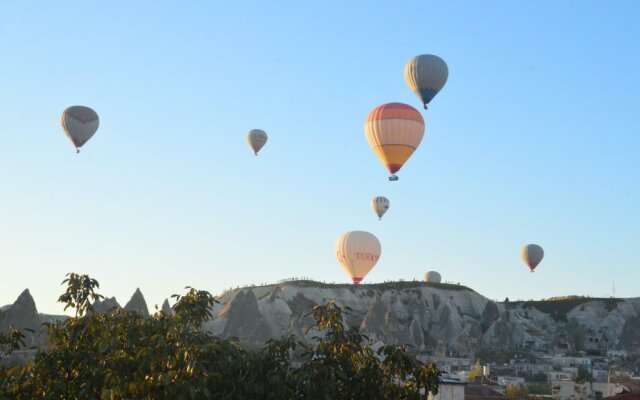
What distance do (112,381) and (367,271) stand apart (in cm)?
8798

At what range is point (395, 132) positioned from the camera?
6988 cm

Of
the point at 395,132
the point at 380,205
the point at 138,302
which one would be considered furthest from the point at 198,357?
the point at 138,302

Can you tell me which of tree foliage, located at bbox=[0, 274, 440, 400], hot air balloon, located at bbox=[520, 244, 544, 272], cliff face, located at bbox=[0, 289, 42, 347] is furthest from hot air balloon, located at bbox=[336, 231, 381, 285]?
tree foliage, located at bbox=[0, 274, 440, 400]

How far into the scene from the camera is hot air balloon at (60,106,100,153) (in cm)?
8194

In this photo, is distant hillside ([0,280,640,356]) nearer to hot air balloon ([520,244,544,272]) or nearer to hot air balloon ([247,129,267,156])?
hot air balloon ([520,244,544,272])

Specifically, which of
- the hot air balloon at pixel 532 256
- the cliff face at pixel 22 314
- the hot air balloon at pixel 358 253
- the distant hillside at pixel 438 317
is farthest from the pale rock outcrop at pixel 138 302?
the hot air balloon at pixel 532 256

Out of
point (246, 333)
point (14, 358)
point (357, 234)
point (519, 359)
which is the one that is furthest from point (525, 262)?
point (14, 358)

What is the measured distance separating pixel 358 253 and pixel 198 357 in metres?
87.0

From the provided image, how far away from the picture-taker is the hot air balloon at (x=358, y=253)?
349 feet

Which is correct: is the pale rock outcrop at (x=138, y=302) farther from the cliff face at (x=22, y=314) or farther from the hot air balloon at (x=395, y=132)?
the hot air balloon at (x=395, y=132)

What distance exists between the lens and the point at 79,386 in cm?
2195

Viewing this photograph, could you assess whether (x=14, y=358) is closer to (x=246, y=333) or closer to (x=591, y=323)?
(x=246, y=333)

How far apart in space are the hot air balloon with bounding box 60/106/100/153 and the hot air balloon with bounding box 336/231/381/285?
37176 mm

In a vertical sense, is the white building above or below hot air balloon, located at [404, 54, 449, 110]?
below
